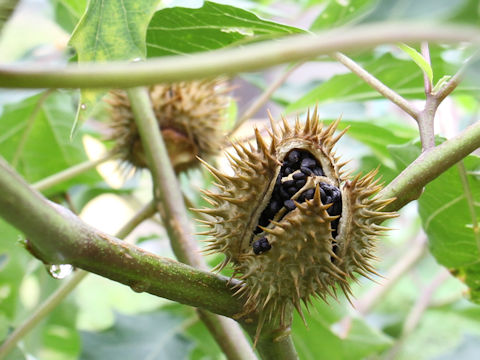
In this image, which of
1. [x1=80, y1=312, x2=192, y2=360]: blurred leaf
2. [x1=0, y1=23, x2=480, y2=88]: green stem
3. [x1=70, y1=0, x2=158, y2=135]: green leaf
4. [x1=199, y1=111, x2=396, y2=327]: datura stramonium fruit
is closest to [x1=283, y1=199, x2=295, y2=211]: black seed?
[x1=199, y1=111, x2=396, y2=327]: datura stramonium fruit

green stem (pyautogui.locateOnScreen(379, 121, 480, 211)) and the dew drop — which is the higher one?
green stem (pyautogui.locateOnScreen(379, 121, 480, 211))

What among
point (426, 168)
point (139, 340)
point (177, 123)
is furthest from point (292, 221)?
point (139, 340)

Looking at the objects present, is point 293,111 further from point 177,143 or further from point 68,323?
point 68,323

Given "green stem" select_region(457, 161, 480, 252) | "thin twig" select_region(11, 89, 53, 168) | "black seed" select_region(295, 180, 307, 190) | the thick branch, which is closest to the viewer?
the thick branch

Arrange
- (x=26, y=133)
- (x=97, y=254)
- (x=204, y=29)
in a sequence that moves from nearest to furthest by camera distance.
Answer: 1. (x=97, y=254)
2. (x=204, y=29)
3. (x=26, y=133)

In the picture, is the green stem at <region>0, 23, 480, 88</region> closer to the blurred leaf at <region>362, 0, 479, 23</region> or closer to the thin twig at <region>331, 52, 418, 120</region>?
the blurred leaf at <region>362, 0, 479, 23</region>

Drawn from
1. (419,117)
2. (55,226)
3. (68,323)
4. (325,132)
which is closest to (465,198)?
(419,117)

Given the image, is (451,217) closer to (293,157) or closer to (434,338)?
(293,157)
